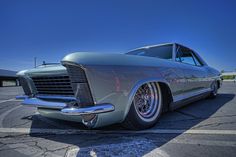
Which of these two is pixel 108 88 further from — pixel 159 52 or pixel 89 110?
pixel 159 52

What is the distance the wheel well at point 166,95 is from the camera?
268cm

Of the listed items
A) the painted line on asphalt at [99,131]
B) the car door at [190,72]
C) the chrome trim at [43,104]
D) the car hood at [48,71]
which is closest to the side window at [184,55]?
the car door at [190,72]

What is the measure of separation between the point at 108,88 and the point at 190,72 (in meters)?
2.41

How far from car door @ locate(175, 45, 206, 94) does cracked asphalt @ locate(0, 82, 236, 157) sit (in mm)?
880

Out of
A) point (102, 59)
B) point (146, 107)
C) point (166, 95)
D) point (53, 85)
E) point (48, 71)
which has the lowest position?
point (146, 107)

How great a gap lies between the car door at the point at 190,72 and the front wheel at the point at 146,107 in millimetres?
936

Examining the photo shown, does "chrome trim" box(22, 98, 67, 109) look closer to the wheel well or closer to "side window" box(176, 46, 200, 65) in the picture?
the wheel well

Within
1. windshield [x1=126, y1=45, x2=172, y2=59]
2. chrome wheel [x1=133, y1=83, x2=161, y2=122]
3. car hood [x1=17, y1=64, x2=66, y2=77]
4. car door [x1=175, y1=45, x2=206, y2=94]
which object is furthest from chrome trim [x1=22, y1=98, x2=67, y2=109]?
car door [x1=175, y1=45, x2=206, y2=94]

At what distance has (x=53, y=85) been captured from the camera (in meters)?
2.31

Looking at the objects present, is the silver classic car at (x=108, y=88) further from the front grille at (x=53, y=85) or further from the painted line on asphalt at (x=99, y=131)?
the painted line on asphalt at (x=99, y=131)

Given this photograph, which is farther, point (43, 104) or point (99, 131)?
point (99, 131)

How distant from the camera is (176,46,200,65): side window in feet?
11.5

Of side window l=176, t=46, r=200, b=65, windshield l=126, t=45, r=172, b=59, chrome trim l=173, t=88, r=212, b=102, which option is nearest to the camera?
chrome trim l=173, t=88, r=212, b=102

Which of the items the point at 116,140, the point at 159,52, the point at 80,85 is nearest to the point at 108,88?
the point at 80,85
